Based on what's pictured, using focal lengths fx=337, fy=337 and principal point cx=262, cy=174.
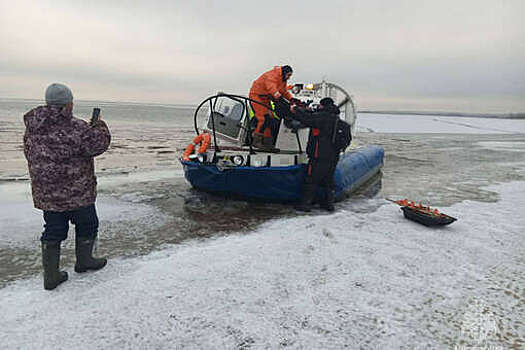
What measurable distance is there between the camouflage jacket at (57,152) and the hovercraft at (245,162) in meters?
2.43

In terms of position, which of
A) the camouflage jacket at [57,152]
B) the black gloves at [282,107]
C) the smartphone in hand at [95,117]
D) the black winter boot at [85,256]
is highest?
the black gloves at [282,107]

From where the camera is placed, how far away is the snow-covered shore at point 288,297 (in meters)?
1.93

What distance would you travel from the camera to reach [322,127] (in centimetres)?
453

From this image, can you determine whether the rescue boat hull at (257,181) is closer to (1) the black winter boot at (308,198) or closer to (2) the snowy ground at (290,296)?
(1) the black winter boot at (308,198)

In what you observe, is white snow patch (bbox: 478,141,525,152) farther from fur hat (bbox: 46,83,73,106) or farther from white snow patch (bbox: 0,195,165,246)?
fur hat (bbox: 46,83,73,106)

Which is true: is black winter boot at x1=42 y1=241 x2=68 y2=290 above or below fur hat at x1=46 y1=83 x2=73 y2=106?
below

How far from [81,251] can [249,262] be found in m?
1.33

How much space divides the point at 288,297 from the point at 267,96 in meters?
3.29

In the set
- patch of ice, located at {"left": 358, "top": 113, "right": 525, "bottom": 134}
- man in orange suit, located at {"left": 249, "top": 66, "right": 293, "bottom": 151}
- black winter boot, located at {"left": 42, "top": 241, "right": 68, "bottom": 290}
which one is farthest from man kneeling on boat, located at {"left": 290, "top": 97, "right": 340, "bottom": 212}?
patch of ice, located at {"left": 358, "top": 113, "right": 525, "bottom": 134}

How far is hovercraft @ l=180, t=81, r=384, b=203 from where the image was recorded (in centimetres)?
475

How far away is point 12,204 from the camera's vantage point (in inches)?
182

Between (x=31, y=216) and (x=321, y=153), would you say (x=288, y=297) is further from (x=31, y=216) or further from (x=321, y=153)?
(x=31, y=216)

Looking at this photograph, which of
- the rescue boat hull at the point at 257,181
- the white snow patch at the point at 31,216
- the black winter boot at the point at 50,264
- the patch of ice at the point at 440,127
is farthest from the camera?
the patch of ice at the point at 440,127

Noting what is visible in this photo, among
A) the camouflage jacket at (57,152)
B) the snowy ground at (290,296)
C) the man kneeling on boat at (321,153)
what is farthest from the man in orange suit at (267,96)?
the camouflage jacket at (57,152)
